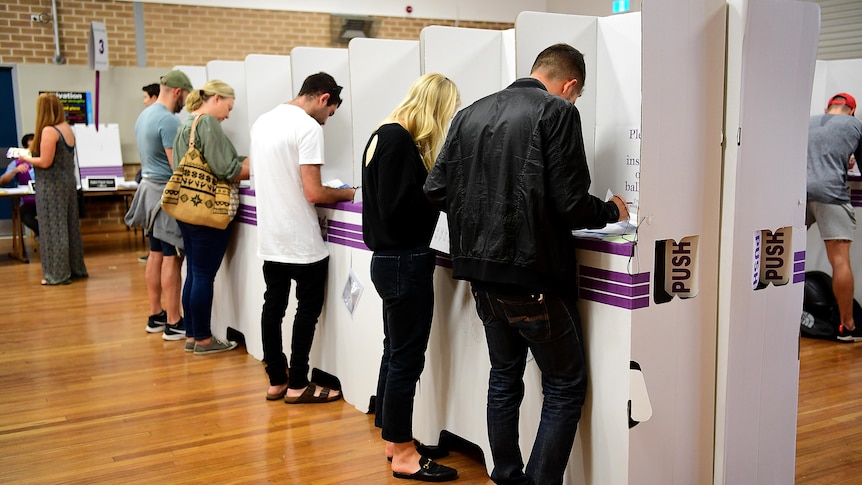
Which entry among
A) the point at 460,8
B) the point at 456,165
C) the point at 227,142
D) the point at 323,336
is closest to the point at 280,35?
the point at 460,8

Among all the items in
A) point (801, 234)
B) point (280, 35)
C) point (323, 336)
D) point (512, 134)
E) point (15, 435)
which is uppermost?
point (280, 35)

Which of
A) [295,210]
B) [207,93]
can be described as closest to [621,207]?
[295,210]

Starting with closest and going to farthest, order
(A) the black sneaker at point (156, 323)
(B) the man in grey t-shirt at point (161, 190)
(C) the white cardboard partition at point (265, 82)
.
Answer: (C) the white cardboard partition at point (265, 82) < (B) the man in grey t-shirt at point (161, 190) < (A) the black sneaker at point (156, 323)

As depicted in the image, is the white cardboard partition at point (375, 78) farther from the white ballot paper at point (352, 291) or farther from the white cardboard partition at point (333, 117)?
the white ballot paper at point (352, 291)

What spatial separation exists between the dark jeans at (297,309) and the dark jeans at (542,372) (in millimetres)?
1270

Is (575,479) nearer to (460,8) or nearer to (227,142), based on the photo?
(227,142)

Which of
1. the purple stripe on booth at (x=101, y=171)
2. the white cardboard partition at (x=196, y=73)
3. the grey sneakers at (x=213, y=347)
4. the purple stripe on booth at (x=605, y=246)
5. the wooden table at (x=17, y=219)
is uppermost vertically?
the white cardboard partition at (x=196, y=73)

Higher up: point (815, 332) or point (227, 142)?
point (227, 142)

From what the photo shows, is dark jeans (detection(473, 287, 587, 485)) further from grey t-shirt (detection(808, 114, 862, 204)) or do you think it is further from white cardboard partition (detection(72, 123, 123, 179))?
white cardboard partition (detection(72, 123, 123, 179))

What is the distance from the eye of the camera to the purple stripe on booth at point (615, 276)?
2100mm

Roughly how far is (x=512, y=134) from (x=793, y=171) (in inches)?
37.2

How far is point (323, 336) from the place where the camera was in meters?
3.66

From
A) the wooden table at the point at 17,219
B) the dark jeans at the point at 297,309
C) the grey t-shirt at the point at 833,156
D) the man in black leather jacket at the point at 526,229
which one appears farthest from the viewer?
the wooden table at the point at 17,219

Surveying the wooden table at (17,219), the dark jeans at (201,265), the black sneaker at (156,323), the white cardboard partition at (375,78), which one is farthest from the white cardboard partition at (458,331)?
the wooden table at (17,219)
